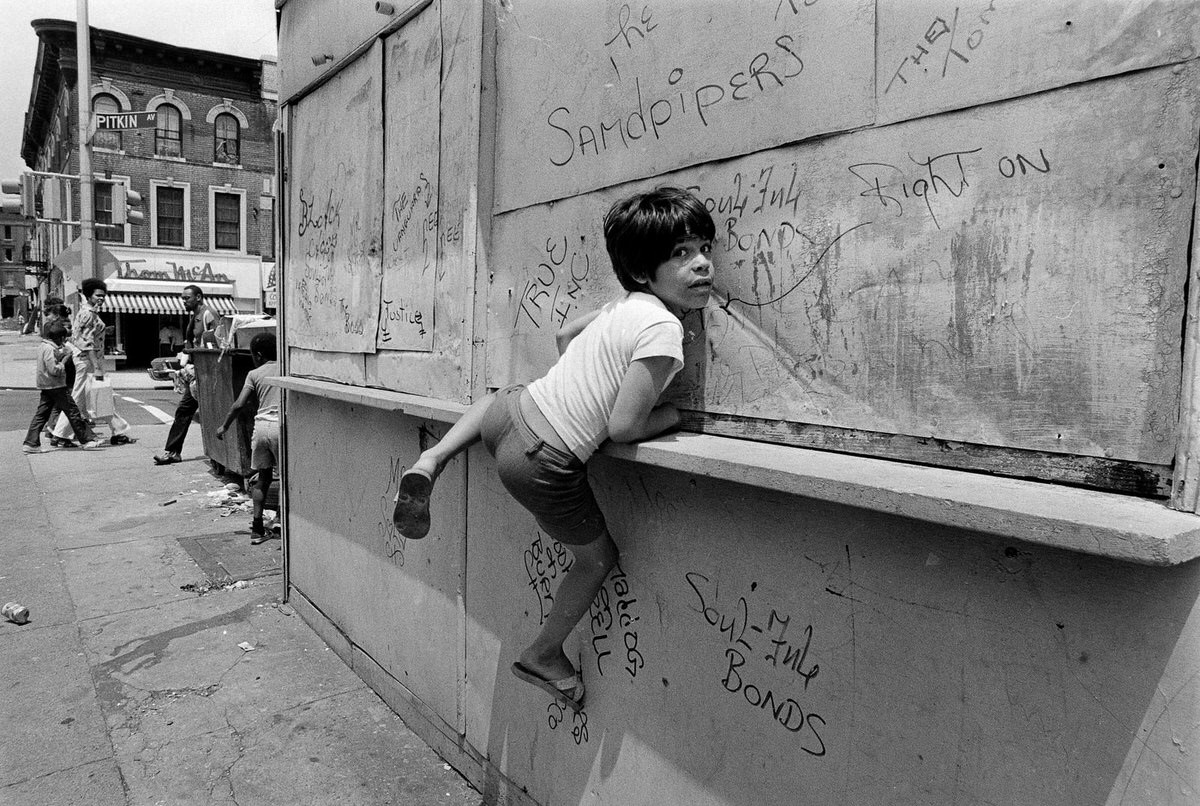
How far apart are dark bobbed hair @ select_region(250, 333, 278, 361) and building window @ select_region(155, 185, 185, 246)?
28.8 m

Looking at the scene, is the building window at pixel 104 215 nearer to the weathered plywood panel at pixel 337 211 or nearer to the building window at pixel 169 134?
the building window at pixel 169 134

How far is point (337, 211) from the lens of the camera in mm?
4492

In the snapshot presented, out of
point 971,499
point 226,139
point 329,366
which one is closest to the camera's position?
point 971,499

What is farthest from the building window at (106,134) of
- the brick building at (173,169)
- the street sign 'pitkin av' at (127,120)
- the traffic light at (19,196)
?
the street sign 'pitkin av' at (127,120)

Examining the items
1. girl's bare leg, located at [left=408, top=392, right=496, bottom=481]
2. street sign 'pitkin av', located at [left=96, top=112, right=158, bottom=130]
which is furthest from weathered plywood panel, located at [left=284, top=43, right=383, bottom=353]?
street sign 'pitkin av', located at [left=96, top=112, right=158, bottom=130]

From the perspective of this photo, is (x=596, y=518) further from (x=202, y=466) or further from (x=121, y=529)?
(x=202, y=466)

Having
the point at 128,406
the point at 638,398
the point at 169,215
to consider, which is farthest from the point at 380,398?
the point at 169,215

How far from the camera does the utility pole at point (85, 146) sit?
1449cm

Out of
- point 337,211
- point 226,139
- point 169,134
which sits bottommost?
point 337,211

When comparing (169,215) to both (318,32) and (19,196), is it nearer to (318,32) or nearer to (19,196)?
(19,196)

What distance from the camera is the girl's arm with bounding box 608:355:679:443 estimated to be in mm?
2139

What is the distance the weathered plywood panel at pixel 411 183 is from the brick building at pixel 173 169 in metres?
27.4

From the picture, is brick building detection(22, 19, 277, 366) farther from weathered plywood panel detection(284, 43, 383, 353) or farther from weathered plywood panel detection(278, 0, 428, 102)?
weathered plywood panel detection(284, 43, 383, 353)

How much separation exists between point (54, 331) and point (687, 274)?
36.3ft
